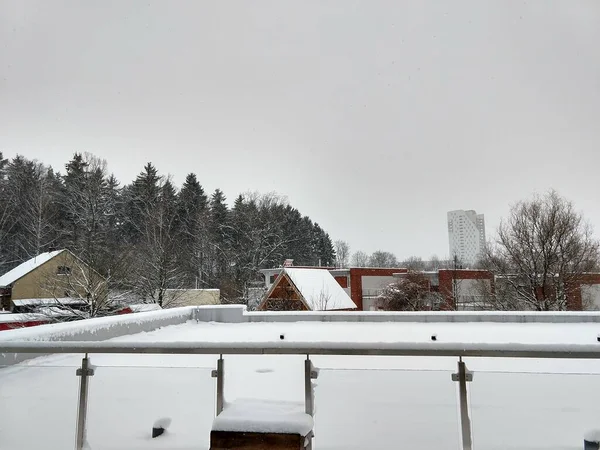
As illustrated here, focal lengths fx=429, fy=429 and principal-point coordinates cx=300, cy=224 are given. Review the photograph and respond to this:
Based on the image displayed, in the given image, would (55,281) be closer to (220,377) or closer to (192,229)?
(192,229)

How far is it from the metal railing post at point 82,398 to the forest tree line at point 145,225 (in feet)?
66.9

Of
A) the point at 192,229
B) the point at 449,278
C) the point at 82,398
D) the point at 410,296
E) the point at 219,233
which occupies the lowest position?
the point at 82,398

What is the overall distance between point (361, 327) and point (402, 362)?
8895 millimetres

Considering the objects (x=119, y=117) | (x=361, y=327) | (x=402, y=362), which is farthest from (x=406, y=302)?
(x=402, y=362)

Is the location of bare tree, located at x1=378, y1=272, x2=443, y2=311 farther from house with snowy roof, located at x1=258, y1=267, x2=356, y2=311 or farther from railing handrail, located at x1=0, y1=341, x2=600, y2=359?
railing handrail, located at x1=0, y1=341, x2=600, y2=359

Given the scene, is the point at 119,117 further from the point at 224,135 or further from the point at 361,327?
the point at 361,327

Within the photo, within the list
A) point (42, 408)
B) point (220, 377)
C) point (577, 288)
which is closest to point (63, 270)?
point (42, 408)

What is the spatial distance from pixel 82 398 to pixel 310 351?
5.13ft

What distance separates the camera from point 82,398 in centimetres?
284

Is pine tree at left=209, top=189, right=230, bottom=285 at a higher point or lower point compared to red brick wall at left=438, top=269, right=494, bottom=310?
higher

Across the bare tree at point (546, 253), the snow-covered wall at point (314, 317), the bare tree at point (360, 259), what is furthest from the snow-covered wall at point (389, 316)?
the bare tree at point (360, 259)

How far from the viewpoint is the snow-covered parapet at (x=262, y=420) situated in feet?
6.79

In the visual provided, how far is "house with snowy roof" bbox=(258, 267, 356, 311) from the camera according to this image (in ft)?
76.6

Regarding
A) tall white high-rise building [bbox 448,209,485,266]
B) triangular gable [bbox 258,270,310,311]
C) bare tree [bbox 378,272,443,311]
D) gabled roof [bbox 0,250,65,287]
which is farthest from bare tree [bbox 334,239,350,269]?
gabled roof [bbox 0,250,65,287]
